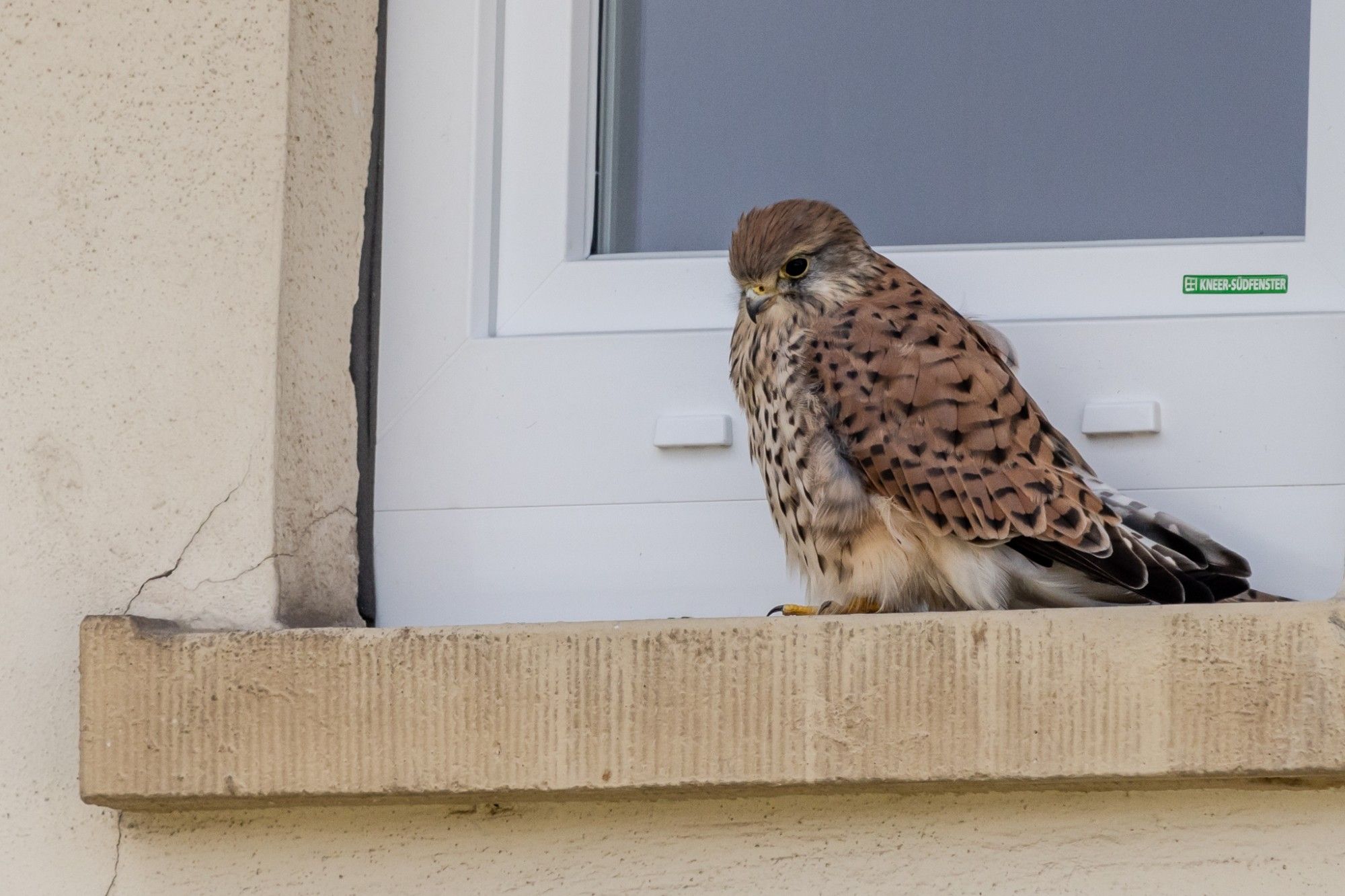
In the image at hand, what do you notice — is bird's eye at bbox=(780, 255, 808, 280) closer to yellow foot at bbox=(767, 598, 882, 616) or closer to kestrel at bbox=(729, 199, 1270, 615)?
kestrel at bbox=(729, 199, 1270, 615)

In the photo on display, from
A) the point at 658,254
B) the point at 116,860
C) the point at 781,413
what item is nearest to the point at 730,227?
the point at 658,254

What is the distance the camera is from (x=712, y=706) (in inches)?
61.4

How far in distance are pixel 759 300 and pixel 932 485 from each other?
34 centimetres

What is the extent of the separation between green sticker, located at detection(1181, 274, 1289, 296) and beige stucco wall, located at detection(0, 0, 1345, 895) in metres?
0.60

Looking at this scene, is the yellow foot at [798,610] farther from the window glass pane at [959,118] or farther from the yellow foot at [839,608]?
the window glass pane at [959,118]

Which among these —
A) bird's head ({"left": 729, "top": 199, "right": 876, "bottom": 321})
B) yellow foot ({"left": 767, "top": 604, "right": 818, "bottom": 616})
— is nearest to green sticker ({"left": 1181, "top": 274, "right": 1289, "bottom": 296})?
bird's head ({"left": 729, "top": 199, "right": 876, "bottom": 321})

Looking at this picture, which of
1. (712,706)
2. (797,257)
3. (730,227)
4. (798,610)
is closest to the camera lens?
Answer: (712,706)

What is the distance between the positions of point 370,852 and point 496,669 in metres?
0.27

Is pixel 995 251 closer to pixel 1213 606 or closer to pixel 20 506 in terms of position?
pixel 1213 606

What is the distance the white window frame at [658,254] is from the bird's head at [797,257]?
0.41 feet

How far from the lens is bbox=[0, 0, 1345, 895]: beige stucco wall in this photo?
1.62 meters

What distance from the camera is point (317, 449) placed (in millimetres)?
1844

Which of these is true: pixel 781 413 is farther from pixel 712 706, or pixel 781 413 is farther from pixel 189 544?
pixel 189 544

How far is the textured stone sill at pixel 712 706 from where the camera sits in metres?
1.48
